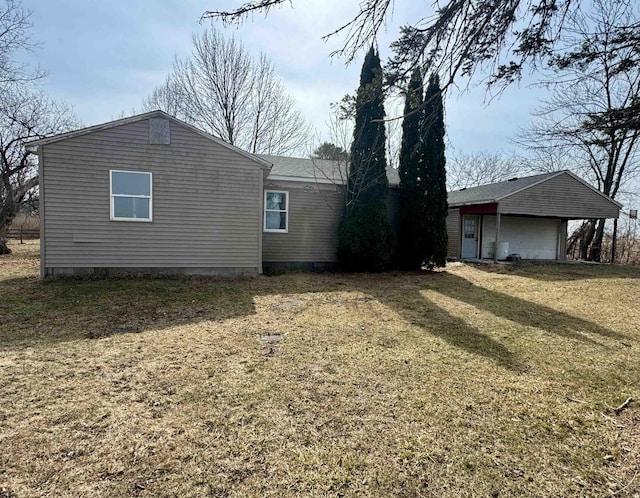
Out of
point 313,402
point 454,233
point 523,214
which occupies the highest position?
point 523,214

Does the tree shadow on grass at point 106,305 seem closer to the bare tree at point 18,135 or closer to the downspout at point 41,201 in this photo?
the downspout at point 41,201

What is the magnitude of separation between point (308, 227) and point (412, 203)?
3.73m

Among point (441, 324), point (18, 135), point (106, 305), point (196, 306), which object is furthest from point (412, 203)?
point (18, 135)

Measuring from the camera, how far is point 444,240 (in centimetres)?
1180

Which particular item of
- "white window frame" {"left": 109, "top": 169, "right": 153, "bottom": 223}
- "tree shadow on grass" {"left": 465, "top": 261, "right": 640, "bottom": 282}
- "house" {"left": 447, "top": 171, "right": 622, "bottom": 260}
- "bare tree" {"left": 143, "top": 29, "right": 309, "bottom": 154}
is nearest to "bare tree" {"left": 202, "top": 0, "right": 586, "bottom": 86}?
"white window frame" {"left": 109, "top": 169, "right": 153, "bottom": 223}

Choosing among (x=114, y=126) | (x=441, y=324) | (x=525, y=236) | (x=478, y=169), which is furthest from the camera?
(x=478, y=169)

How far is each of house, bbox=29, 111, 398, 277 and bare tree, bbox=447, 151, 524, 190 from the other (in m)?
23.9

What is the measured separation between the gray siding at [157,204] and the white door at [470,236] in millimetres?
11092

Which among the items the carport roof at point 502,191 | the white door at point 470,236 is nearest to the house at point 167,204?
the carport roof at point 502,191

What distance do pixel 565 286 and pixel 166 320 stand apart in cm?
1018

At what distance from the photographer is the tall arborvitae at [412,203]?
1152 cm

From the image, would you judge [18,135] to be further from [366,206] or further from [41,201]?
[366,206]

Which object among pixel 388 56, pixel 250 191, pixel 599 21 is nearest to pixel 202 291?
pixel 250 191

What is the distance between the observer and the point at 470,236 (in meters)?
16.4
